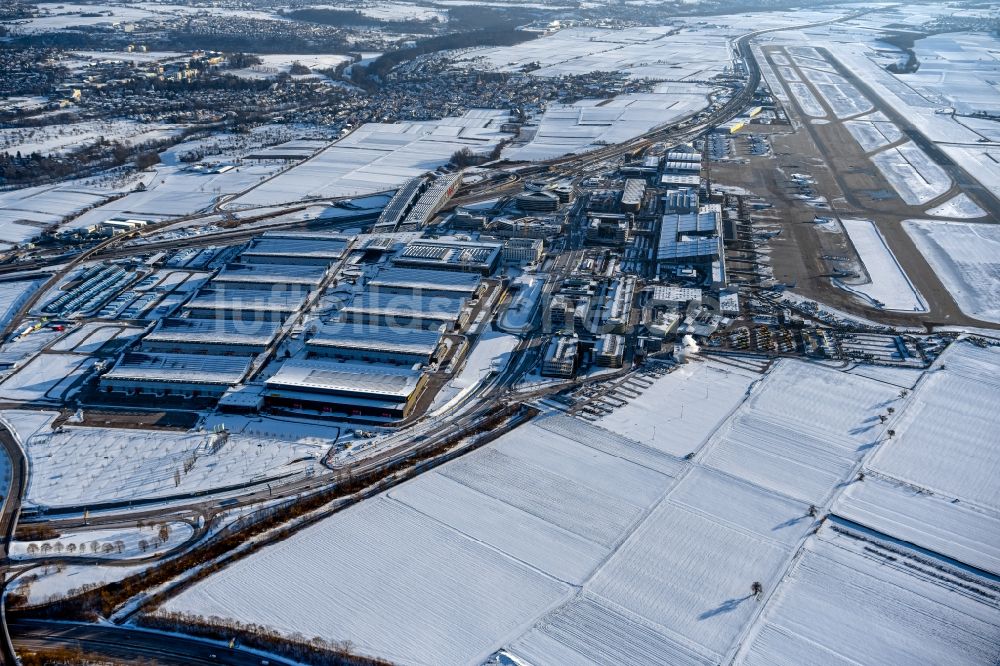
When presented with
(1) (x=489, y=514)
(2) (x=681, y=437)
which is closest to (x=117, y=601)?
(1) (x=489, y=514)

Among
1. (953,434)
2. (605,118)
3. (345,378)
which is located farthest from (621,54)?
(953,434)

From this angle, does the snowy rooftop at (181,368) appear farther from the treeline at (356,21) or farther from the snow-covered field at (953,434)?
the treeline at (356,21)

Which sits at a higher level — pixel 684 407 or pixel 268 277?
pixel 268 277

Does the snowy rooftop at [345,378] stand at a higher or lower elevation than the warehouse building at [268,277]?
lower

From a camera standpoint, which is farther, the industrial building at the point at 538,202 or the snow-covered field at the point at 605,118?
the snow-covered field at the point at 605,118

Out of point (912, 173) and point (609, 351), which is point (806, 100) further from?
point (609, 351)

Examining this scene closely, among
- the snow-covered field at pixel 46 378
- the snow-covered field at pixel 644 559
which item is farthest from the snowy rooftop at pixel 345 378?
the snow-covered field at pixel 46 378
